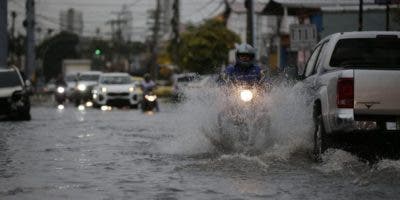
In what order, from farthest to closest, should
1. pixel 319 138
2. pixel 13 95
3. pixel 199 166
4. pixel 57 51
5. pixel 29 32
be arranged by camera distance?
pixel 57 51, pixel 29 32, pixel 13 95, pixel 319 138, pixel 199 166

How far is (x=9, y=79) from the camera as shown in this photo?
27.4m

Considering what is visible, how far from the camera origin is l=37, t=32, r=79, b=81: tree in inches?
5633

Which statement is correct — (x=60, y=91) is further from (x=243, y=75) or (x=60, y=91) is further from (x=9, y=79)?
(x=243, y=75)

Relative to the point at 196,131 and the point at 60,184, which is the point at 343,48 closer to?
the point at 196,131

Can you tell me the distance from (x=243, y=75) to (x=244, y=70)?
0.13 m

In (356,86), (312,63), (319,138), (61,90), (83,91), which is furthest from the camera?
(61,90)

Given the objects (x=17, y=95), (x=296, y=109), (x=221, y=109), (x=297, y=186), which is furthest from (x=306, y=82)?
(x=17, y=95)

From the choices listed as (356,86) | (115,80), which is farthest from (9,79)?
(356,86)

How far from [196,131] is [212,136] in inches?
32.6

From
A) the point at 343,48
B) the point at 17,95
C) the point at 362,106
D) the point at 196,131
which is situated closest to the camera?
the point at 362,106

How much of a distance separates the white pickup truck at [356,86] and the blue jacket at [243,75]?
108cm

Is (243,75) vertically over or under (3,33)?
under

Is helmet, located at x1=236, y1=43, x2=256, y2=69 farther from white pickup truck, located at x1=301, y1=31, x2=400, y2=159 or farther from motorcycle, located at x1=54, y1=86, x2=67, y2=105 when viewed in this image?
motorcycle, located at x1=54, y1=86, x2=67, y2=105

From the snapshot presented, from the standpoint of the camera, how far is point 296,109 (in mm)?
14258
